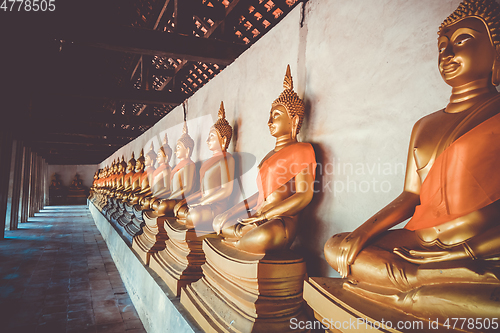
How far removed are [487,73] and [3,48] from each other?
457 centimetres

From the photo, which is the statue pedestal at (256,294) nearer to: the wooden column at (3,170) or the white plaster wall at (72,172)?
the wooden column at (3,170)

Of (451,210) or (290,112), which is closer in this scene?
(451,210)

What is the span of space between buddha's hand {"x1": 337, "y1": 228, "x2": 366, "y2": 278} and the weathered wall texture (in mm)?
472

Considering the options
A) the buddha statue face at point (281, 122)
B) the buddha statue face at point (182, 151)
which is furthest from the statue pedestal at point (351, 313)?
the buddha statue face at point (182, 151)

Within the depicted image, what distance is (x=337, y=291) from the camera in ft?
3.23

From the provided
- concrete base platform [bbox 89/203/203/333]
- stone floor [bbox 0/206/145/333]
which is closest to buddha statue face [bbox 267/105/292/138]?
concrete base platform [bbox 89/203/203/333]

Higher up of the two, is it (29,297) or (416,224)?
(416,224)

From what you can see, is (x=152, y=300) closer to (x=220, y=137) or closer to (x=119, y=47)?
(x=220, y=137)

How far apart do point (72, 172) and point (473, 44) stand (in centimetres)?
2528

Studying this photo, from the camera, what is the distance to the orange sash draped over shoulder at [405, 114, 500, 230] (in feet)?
2.72

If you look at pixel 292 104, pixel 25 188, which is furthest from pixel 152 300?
pixel 25 188

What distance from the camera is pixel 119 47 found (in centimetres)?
298

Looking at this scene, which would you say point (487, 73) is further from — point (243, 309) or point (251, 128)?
point (251, 128)

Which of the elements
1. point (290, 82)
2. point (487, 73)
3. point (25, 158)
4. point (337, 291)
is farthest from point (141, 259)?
point (25, 158)
